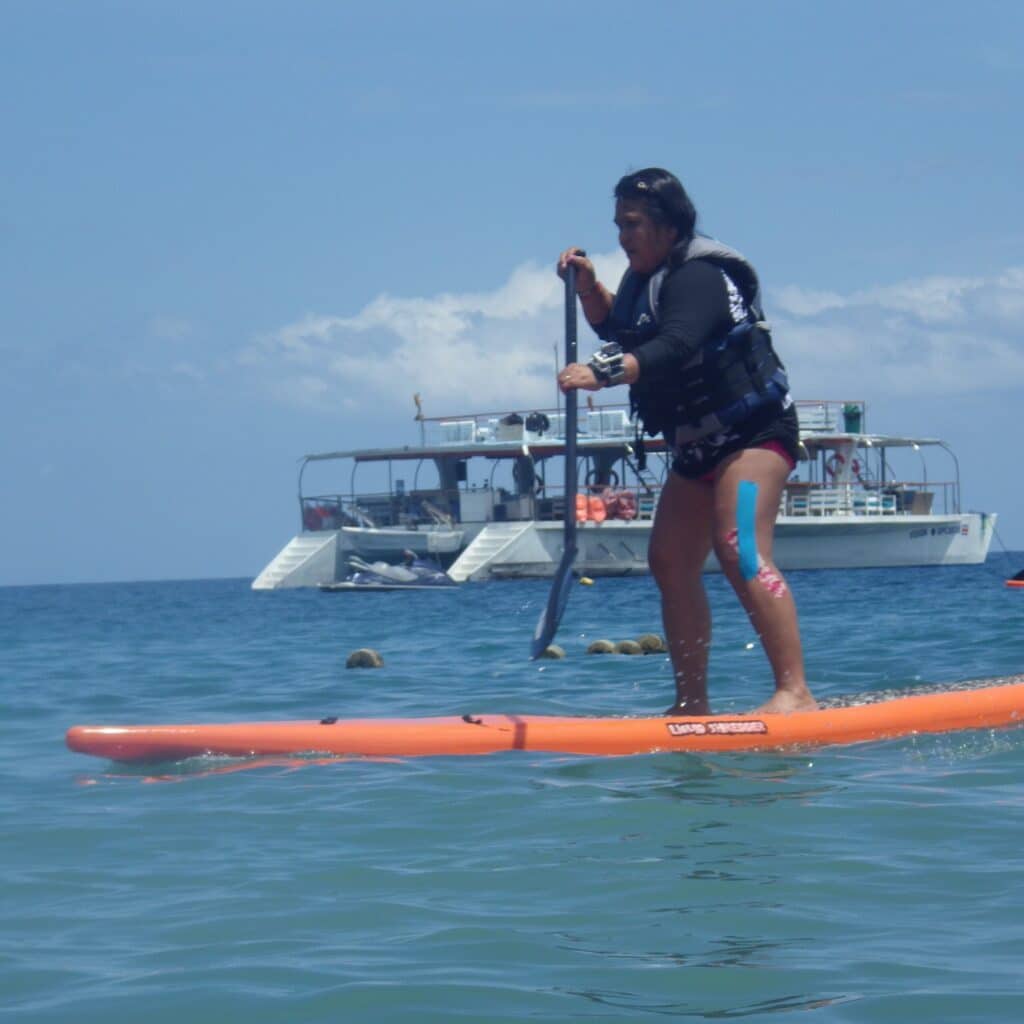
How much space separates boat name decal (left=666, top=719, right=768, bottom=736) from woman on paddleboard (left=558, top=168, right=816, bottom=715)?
0.19 metres

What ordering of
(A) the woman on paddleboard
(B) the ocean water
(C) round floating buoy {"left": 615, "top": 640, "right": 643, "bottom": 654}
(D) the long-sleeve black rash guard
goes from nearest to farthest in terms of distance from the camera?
(B) the ocean water → (D) the long-sleeve black rash guard → (A) the woman on paddleboard → (C) round floating buoy {"left": 615, "top": 640, "right": 643, "bottom": 654}

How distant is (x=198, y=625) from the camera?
67.9 feet

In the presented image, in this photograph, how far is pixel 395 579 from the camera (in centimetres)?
3644

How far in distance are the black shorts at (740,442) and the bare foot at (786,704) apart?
2.40ft

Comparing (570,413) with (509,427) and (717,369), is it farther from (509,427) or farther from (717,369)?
(509,427)

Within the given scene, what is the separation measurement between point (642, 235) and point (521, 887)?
7.47 feet

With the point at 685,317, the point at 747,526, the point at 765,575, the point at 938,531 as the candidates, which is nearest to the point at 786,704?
the point at 765,575

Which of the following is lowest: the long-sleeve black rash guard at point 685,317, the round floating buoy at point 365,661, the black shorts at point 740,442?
the round floating buoy at point 365,661

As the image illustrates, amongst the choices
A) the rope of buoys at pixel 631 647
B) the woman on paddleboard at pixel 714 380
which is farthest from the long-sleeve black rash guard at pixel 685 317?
the rope of buoys at pixel 631 647

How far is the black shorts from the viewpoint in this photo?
→ 4.79 metres

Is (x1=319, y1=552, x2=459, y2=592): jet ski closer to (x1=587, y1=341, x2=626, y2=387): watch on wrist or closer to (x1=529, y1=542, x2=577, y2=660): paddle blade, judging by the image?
(x1=529, y1=542, x2=577, y2=660): paddle blade

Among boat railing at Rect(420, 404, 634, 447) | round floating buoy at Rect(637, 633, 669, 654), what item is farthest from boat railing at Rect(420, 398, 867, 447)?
round floating buoy at Rect(637, 633, 669, 654)

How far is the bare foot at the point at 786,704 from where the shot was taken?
4820 mm

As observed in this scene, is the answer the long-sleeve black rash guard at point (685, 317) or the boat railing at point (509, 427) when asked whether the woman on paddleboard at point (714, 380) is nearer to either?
the long-sleeve black rash guard at point (685, 317)
